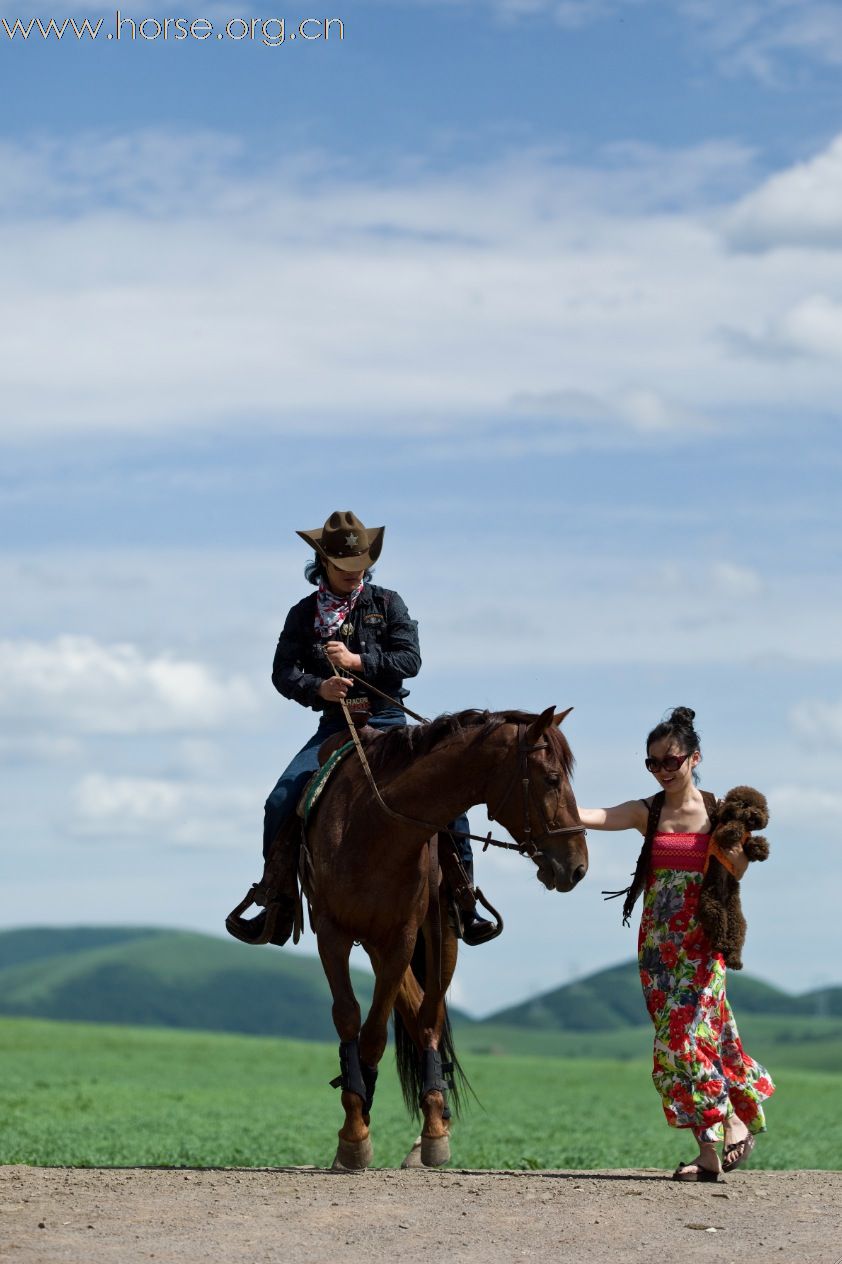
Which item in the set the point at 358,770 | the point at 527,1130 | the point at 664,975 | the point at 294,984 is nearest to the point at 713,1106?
the point at 664,975

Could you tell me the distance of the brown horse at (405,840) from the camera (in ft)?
33.3

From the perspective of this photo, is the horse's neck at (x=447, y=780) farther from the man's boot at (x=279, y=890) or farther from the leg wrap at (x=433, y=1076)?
the leg wrap at (x=433, y=1076)

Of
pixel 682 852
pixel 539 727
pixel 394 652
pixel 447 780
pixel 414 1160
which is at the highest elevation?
pixel 394 652

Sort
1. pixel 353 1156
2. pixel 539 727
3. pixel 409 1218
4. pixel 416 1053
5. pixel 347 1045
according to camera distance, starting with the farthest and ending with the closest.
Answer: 1. pixel 416 1053
2. pixel 347 1045
3. pixel 353 1156
4. pixel 539 727
5. pixel 409 1218

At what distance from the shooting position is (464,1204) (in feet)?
32.2

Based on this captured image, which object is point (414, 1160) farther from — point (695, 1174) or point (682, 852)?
point (682, 852)

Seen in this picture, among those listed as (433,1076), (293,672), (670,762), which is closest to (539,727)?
(670,762)

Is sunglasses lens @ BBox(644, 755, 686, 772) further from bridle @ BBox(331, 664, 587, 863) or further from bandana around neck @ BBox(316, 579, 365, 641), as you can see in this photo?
bandana around neck @ BBox(316, 579, 365, 641)

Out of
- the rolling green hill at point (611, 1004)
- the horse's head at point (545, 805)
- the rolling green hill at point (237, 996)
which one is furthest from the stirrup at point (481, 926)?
the rolling green hill at point (611, 1004)

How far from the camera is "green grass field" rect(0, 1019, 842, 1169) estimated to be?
18.7 m

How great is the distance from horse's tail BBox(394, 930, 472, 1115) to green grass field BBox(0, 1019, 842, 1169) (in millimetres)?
2496

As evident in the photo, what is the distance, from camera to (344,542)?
472 inches

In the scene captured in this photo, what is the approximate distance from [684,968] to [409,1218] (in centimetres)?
230

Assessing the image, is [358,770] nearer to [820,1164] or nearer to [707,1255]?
[707,1255]
